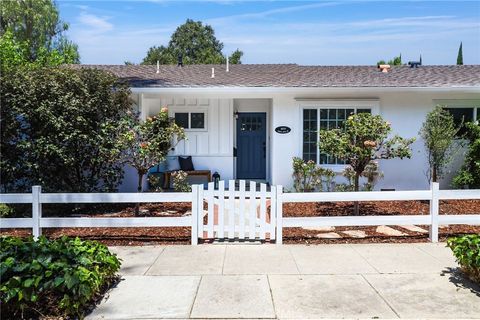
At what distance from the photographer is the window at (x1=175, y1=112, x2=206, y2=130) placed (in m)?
13.7

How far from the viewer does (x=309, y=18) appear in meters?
11.8

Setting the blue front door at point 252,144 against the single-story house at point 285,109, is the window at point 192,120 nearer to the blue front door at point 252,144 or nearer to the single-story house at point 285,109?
the single-story house at point 285,109

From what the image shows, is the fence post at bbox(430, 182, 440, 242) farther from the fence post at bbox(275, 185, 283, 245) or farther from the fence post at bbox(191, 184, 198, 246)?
the fence post at bbox(191, 184, 198, 246)

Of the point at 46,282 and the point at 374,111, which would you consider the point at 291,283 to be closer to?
the point at 46,282

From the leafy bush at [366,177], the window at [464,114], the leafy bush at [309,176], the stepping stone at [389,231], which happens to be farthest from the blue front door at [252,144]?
the stepping stone at [389,231]

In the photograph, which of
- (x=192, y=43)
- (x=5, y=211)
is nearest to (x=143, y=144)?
(x=5, y=211)

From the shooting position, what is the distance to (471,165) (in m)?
11.4

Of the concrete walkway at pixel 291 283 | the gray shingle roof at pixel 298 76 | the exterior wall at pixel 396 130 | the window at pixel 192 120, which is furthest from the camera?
the window at pixel 192 120

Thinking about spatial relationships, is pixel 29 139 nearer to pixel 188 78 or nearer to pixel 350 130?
pixel 188 78

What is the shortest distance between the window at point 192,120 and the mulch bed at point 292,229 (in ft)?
12.6

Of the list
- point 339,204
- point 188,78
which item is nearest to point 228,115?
point 188,78

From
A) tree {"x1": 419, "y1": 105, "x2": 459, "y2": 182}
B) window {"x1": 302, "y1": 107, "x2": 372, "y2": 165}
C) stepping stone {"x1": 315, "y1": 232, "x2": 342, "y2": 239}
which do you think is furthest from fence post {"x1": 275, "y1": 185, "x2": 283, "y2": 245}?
tree {"x1": 419, "y1": 105, "x2": 459, "y2": 182}

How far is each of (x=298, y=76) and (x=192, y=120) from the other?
355cm

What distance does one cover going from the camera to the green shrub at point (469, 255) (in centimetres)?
509
